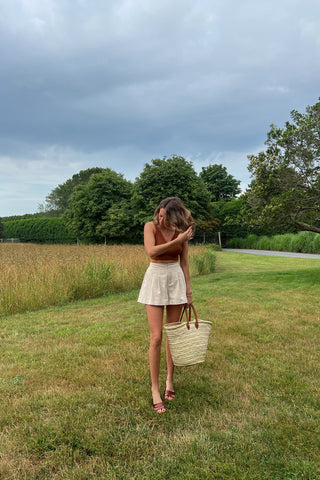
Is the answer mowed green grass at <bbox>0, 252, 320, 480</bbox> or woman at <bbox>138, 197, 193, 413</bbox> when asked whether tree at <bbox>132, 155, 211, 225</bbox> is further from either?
woman at <bbox>138, 197, 193, 413</bbox>

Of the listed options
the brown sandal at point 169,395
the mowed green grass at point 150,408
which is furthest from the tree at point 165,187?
the brown sandal at point 169,395

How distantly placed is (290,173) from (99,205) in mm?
22178

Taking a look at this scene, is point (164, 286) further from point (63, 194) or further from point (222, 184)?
point (63, 194)

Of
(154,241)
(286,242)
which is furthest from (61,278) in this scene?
(286,242)

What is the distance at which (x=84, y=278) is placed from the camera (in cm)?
864

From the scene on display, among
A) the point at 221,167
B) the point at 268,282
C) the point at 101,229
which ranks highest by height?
the point at 221,167

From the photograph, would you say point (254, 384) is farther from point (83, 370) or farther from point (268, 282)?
point (268, 282)

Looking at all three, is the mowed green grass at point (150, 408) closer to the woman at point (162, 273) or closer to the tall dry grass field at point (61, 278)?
the woman at point (162, 273)

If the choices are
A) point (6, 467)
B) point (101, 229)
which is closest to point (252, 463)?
point (6, 467)

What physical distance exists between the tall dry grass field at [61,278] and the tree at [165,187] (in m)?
16.1

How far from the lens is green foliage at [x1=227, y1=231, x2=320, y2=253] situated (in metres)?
23.2

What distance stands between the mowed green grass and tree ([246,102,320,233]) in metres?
5.58

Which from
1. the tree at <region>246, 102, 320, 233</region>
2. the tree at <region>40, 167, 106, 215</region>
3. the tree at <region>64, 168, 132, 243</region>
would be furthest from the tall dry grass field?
the tree at <region>40, 167, 106, 215</region>

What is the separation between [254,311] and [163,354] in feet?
9.74
